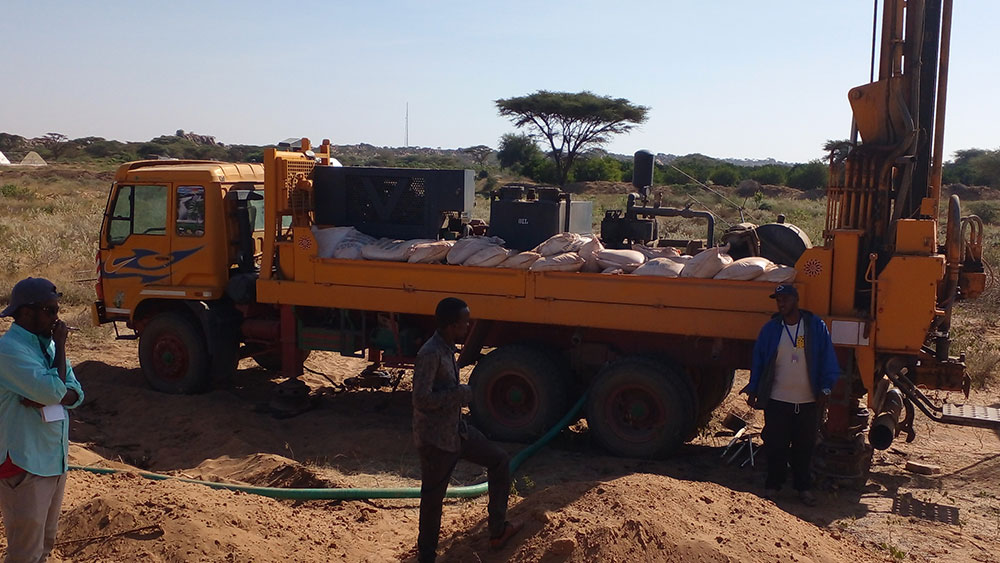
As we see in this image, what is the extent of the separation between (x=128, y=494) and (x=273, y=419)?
11.0 feet

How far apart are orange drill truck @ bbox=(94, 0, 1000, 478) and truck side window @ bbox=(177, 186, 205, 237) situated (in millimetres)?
21

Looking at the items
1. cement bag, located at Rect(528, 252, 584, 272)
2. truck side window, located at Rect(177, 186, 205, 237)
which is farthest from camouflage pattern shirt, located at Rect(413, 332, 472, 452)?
truck side window, located at Rect(177, 186, 205, 237)

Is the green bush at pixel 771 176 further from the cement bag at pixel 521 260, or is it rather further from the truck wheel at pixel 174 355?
the cement bag at pixel 521 260

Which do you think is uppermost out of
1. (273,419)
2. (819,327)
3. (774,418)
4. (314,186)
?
(314,186)

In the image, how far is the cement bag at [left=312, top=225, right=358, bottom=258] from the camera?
9070 millimetres

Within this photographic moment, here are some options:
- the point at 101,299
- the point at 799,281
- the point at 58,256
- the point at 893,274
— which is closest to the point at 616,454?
the point at 799,281

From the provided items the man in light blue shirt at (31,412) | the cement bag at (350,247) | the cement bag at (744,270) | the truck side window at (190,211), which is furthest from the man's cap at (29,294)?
the truck side window at (190,211)

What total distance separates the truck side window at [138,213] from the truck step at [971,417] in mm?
7842

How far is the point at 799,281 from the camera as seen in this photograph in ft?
24.3

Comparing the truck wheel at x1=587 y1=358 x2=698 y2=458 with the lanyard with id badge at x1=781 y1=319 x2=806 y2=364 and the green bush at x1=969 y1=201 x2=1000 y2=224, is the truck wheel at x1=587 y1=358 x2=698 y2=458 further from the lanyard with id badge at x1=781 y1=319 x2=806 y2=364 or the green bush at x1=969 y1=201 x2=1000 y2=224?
the green bush at x1=969 y1=201 x2=1000 y2=224

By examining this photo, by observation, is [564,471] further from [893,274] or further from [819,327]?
[893,274]

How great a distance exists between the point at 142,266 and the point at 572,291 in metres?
4.91

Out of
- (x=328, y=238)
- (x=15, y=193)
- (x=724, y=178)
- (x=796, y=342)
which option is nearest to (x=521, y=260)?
(x=328, y=238)

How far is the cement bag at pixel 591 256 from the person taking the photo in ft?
26.7
